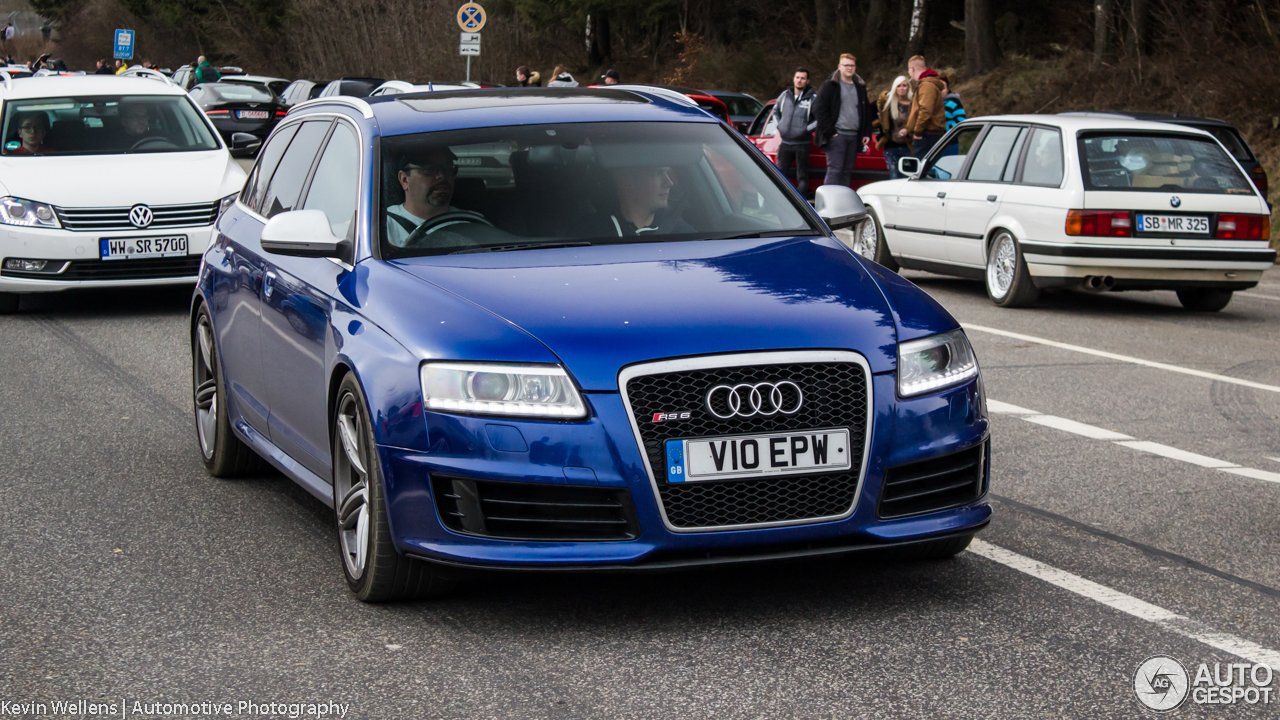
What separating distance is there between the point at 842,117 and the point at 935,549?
1445 centimetres

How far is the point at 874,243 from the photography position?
1535cm

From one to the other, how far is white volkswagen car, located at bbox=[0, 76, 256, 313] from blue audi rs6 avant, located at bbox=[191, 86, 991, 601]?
6516 mm

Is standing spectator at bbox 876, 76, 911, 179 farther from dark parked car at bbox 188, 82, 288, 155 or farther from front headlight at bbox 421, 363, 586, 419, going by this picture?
dark parked car at bbox 188, 82, 288, 155

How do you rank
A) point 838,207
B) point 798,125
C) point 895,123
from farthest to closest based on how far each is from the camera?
point 798,125, point 895,123, point 838,207

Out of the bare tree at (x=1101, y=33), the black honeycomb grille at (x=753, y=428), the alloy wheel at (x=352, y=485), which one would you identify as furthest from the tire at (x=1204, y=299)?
the bare tree at (x=1101, y=33)

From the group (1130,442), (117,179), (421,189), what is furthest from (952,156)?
(421,189)

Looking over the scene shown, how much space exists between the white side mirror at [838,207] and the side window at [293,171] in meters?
1.96

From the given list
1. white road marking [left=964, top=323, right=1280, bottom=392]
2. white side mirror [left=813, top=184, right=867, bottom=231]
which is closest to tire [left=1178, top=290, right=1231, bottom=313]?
white road marking [left=964, top=323, right=1280, bottom=392]

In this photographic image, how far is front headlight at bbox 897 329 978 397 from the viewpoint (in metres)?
4.70

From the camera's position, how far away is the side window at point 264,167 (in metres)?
6.96

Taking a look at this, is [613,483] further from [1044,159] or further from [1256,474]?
[1044,159]

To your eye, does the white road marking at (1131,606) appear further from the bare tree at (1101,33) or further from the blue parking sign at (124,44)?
the blue parking sign at (124,44)

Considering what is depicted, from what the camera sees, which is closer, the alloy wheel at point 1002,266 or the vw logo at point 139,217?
the vw logo at point 139,217

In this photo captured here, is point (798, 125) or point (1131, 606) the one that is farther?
point (798, 125)
